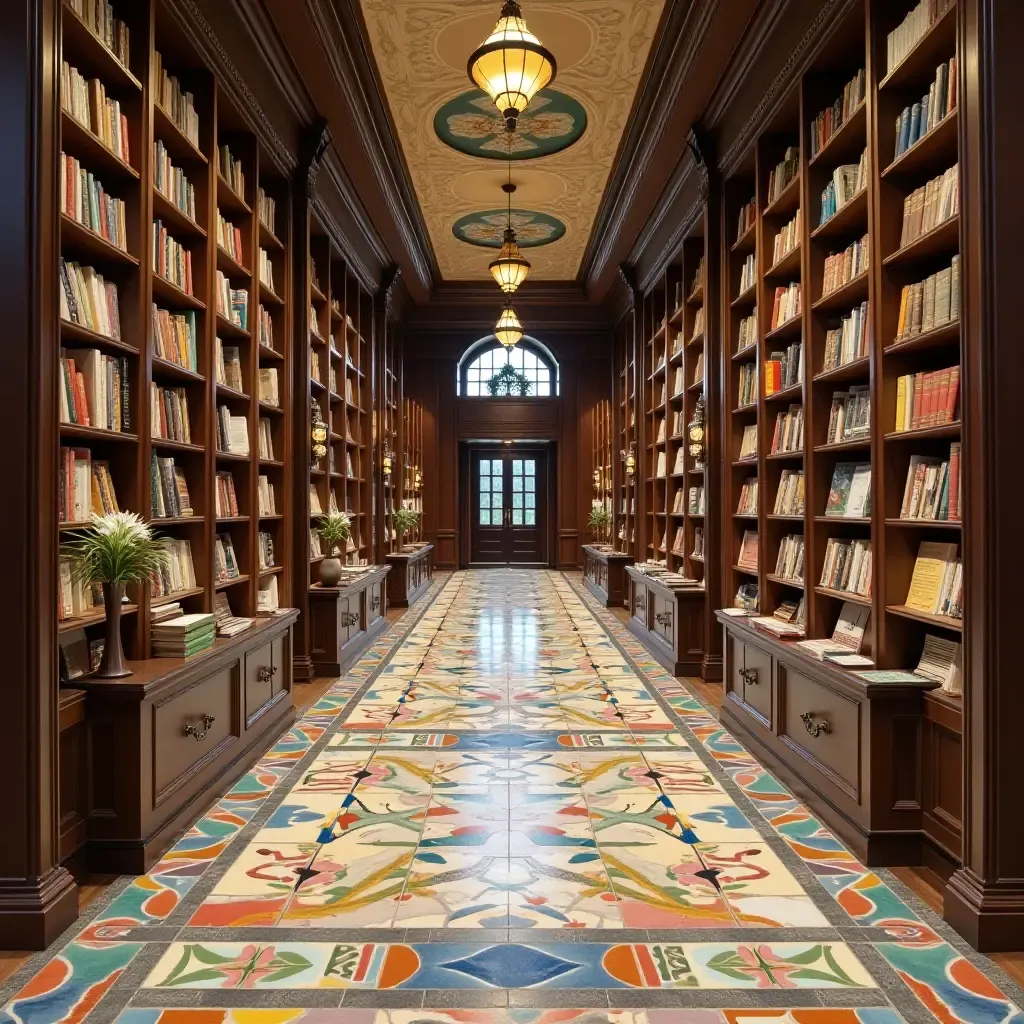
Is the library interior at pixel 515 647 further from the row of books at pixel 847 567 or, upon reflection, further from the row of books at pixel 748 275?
the row of books at pixel 748 275

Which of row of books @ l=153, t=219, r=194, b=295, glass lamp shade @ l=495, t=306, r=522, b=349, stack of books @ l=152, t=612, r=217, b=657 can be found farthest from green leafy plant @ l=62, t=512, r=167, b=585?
glass lamp shade @ l=495, t=306, r=522, b=349

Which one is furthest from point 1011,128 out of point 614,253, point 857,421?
point 614,253

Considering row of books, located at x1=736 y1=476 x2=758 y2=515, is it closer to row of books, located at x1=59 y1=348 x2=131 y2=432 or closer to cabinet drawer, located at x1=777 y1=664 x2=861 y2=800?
cabinet drawer, located at x1=777 y1=664 x2=861 y2=800

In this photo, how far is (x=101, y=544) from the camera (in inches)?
119

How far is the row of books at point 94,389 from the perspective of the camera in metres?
3.13

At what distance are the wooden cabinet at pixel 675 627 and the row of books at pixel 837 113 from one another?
3441 millimetres

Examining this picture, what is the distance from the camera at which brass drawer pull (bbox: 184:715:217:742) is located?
11.7 ft

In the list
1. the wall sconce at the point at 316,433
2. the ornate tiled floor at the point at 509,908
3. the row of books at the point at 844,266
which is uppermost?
the row of books at the point at 844,266

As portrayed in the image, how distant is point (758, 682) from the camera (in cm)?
462

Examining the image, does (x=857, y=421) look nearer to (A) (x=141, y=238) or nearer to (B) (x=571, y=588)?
(A) (x=141, y=238)

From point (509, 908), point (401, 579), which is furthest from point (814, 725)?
point (401, 579)

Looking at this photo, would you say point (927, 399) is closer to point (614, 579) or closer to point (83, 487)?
point (83, 487)

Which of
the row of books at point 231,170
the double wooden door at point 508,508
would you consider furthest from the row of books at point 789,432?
the double wooden door at point 508,508

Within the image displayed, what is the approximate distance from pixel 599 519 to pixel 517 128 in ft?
23.0
